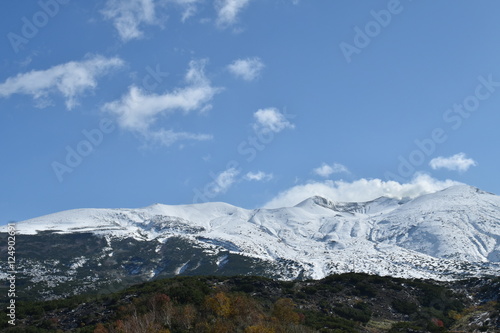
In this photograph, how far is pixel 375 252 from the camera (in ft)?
649

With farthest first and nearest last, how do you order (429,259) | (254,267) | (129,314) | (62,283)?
(429,259) < (254,267) < (62,283) < (129,314)

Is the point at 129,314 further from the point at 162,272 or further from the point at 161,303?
the point at 162,272

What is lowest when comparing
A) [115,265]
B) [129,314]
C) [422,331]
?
[422,331]

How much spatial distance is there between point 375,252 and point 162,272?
84515 millimetres

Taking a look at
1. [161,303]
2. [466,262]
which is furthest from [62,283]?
[466,262]

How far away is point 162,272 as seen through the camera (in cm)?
17112

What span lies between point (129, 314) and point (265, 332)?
15359mm

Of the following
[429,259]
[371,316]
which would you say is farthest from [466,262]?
[371,316]

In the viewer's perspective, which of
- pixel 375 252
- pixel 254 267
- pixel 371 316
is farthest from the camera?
pixel 375 252

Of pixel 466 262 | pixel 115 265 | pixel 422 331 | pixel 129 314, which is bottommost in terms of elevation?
pixel 422 331

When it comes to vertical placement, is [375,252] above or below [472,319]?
above

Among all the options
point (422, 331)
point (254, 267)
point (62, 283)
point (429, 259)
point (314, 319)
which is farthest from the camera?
point (429, 259)

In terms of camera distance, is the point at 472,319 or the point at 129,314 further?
the point at 472,319

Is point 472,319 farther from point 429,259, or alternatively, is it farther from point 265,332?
point 429,259
